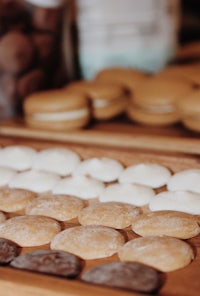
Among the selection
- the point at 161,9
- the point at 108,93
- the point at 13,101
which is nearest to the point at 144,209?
the point at 108,93

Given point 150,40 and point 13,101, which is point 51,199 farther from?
point 150,40

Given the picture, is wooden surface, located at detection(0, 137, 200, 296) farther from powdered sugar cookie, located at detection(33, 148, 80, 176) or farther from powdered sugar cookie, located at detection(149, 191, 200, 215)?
powdered sugar cookie, located at detection(33, 148, 80, 176)

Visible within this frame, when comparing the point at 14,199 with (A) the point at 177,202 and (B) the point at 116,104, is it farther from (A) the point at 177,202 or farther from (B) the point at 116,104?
(B) the point at 116,104

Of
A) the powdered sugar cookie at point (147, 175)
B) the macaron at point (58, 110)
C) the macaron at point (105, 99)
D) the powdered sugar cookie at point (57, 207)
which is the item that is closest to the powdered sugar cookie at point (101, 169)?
the powdered sugar cookie at point (147, 175)

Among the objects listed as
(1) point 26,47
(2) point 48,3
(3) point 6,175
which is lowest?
(3) point 6,175

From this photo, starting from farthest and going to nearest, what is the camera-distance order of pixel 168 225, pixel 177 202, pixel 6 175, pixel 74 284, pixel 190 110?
pixel 190 110
pixel 6 175
pixel 177 202
pixel 168 225
pixel 74 284

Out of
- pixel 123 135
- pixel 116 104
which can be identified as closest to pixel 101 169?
pixel 123 135
